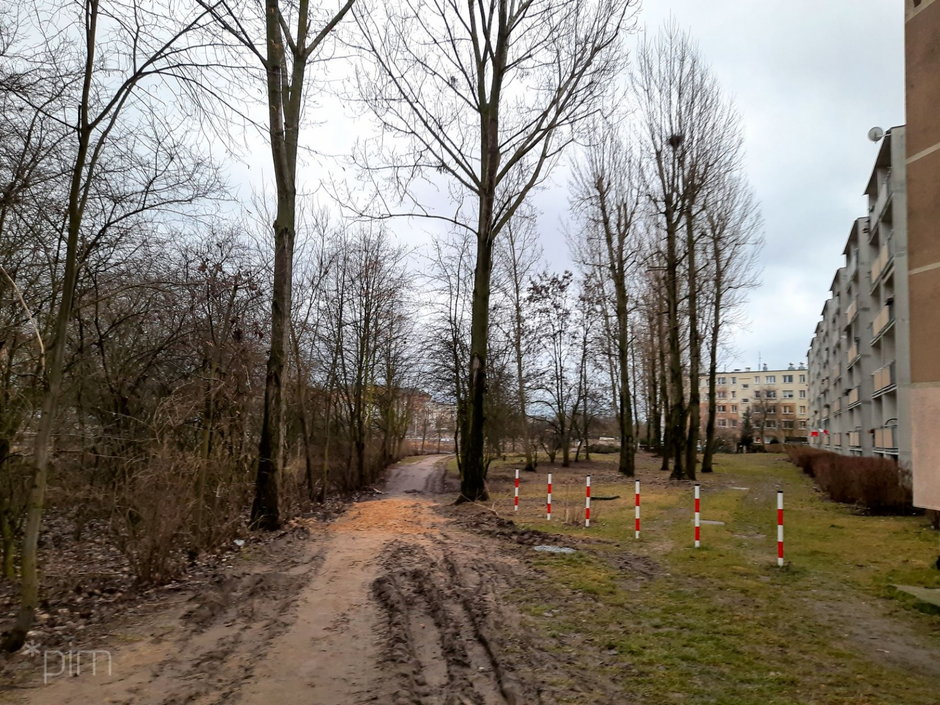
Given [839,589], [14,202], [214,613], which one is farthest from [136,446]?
[839,589]

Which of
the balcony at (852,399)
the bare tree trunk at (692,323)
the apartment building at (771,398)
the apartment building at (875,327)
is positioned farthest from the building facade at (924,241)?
the apartment building at (771,398)

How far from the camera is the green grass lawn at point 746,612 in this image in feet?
15.3

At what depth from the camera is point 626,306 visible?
28906mm

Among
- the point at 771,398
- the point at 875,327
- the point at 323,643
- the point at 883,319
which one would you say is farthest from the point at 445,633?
the point at 771,398

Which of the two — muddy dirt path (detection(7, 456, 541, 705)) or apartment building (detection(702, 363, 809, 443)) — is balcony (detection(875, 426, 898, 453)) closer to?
muddy dirt path (detection(7, 456, 541, 705))

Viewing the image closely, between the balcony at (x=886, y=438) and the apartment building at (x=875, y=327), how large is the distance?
0.15 feet

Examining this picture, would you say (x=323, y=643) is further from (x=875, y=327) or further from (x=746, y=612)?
(x=875, y=327)

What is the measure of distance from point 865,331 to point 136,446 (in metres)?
40.7

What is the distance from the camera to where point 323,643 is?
17.9 ft

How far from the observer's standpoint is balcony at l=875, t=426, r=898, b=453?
29469mm

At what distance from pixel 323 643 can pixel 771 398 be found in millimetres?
111466

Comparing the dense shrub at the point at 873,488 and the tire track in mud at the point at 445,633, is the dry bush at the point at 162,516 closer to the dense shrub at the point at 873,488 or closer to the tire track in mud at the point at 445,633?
the tire track in mud at the point at 445,633

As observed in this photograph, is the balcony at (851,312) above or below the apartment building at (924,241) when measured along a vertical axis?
above

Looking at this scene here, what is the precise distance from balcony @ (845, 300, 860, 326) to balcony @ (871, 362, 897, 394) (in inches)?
384
